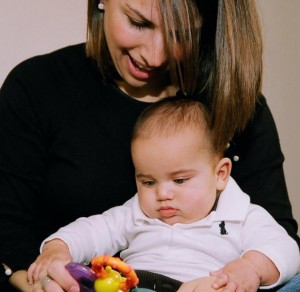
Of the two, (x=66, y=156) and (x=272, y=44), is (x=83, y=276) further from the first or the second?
(x=272, y=44)

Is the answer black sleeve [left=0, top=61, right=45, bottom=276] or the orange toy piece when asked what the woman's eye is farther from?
the orange toy piece

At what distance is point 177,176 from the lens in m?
1.10

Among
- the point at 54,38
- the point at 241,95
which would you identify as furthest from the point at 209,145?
the point at 54,38

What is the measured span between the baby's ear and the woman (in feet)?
0.14

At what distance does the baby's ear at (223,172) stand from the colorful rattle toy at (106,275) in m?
0.35

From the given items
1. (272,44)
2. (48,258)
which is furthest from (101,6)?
(272,44)

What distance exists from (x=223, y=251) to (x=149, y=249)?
14 cm

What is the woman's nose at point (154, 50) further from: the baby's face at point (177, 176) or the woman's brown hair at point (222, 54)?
the baby's face at point (177, 176)

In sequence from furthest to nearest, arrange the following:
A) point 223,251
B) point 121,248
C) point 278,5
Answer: point 278,5 → point 121,248 → point 223,251

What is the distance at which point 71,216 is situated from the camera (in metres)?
1.25

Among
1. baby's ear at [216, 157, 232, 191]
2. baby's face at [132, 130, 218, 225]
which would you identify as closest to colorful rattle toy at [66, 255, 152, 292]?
baby's face at [132, 130, 218, 225]

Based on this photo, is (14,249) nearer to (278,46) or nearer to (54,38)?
(54,38)

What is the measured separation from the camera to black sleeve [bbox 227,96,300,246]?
1266 millimetres

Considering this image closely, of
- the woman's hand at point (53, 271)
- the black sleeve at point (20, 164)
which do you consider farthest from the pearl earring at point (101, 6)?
the woman's hand at point (53, 271)
